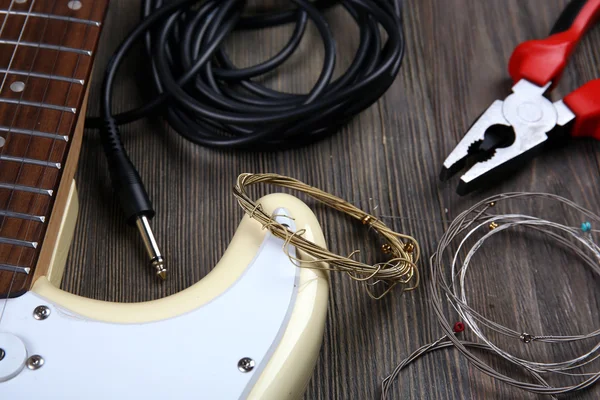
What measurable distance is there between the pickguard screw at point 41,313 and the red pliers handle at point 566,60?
0.57 metres

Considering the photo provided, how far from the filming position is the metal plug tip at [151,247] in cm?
68

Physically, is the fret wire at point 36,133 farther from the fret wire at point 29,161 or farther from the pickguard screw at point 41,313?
the pickguard screw at point 41,313

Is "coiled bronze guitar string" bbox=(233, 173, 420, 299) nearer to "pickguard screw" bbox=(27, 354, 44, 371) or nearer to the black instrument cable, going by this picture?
the black instrument cable

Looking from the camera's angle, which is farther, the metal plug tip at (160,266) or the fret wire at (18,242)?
the metal plug tip at (160,266)

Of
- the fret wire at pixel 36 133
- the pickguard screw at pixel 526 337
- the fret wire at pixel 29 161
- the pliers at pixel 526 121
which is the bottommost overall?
the pickguard screw at pixel 526 337

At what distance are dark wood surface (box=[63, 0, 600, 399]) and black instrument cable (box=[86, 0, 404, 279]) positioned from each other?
0.04 metres

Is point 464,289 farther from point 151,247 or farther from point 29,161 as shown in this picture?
point 29,161

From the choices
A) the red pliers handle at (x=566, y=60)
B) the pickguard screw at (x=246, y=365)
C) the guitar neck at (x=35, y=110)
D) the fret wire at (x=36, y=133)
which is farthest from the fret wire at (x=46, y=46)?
the red pliers handle at (x=566, y=60)

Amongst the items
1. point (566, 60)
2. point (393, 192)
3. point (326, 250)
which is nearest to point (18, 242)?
point (326, 250)

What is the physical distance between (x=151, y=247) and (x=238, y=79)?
0.78ft

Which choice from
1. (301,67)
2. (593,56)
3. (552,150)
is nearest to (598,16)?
(593,56)

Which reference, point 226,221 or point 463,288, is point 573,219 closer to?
point 463,288

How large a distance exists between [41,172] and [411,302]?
391 mm

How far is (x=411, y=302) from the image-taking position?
69 cm
